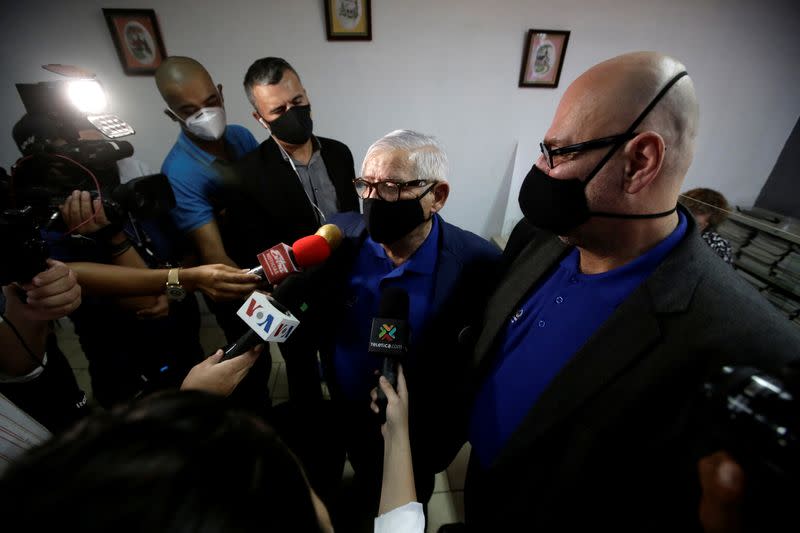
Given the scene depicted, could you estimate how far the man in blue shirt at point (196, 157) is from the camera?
1794mm

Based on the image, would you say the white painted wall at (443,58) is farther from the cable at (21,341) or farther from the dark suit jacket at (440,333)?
the cable at (21,341)

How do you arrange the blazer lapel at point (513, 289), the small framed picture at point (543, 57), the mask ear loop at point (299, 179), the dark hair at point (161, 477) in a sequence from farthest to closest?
1. the small framed picture at point (543, 57)
2. the mask ear loop at point (299, 179)
3. the blazer lapel at point (513, 289)
4. the dark hair at point (161, 477)

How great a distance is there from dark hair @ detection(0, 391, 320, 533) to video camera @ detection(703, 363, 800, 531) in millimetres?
622

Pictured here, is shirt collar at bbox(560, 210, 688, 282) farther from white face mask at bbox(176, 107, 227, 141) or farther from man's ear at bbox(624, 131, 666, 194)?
white face mask at bbox(176, 107, 227, 141)

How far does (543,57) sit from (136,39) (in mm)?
3071

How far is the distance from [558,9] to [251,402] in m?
3.57

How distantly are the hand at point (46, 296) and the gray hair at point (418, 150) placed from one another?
1.08 m

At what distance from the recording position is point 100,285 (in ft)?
4.33

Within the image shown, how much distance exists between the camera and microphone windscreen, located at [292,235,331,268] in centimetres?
126

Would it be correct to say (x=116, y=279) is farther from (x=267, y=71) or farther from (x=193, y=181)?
(x=267, y=71)

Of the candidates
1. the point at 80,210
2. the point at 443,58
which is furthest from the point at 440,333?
the point at 443,58

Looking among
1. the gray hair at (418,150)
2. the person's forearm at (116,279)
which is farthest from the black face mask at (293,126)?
the person's forearm at (116,279)

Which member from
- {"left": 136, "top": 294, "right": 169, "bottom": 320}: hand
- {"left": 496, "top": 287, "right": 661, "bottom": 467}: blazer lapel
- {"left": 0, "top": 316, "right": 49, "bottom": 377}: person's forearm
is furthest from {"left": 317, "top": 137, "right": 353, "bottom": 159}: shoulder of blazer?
{"left": 496, "top": 287, "right": 661, "bottom": 467}: blazer lapel

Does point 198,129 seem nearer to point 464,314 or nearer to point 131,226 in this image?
point 131,226
